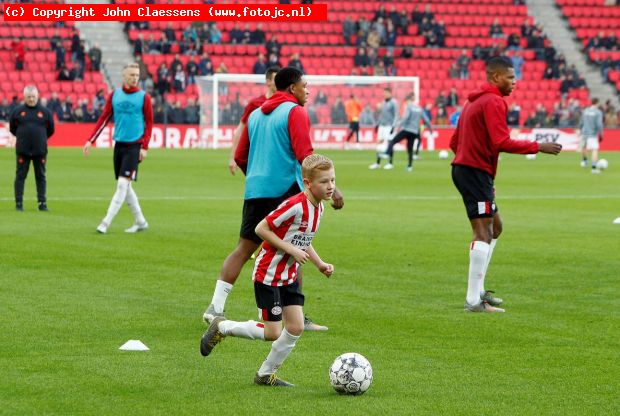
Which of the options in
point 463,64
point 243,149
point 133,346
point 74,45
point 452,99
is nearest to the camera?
point 133,346

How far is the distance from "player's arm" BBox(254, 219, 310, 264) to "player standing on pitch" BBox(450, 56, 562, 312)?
3.63 m

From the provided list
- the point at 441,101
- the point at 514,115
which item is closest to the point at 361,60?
the point at 441,101

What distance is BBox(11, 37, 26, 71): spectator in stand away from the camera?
151ft

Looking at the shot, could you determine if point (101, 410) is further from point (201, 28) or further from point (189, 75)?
point (201, 28)

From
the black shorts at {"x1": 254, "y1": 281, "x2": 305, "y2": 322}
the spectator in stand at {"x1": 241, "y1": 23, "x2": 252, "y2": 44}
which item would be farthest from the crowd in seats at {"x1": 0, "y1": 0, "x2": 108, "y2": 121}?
the black shorts at {"x1": 254, "y1": 281, "x2": 305, "y2": 322}

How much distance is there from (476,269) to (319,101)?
1439 inches

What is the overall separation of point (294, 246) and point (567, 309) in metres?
4.02

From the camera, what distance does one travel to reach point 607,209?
2145 centimetres

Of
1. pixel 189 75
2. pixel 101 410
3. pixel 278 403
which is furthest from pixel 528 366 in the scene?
pixel 189 75

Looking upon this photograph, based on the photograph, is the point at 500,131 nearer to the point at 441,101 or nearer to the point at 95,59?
the point at 95,59

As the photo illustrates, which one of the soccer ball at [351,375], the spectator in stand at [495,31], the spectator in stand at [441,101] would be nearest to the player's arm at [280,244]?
the soccer ball at [351,375]

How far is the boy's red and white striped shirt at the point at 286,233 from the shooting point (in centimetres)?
735

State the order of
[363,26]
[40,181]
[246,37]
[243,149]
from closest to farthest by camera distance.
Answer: [243,149] → [40,181] → [246,37] → [363,26]

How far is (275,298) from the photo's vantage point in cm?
748
